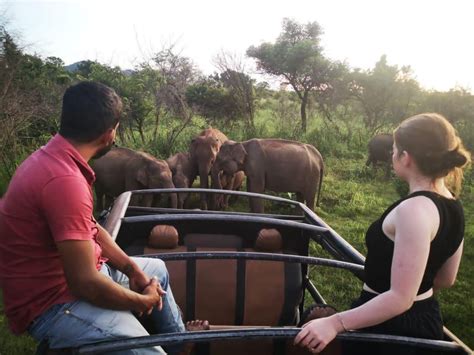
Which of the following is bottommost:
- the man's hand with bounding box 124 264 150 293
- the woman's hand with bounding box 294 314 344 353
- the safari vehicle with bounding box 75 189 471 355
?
the safari vehicle with bounding box 75 189 471 355

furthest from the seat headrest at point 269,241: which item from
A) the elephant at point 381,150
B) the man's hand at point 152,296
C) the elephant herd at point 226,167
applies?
the elephant at point 381,150

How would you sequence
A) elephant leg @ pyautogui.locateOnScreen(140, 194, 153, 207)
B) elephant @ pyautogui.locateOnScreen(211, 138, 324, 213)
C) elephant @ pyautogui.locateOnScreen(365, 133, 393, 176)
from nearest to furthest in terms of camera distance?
1. elephant leg @ pyautogui.locateOnScreen(140, 194, 153, 207)
2. elephant @ pyautogui.locateOnScreen(211, 138, 324, 213)
3. elephant @ pyautogui.locateOnScreen(365, 133, 393, 176)

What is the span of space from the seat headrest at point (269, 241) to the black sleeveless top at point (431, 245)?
3.73 ft

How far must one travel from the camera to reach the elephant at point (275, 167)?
8.98 m

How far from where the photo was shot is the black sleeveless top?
5.40ft

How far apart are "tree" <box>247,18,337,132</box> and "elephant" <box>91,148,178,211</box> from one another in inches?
425

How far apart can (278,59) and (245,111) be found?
3810 millimetres

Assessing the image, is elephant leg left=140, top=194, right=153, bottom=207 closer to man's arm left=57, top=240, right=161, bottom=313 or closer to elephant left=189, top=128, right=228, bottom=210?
elephant left=189, top=128, right=228, bottom=210

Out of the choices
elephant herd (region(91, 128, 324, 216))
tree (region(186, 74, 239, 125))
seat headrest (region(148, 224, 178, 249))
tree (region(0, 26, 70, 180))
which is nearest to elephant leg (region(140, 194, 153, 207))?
elephant herd (region(91, 128, 324, 216))

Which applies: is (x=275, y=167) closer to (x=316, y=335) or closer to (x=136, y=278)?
(x=136, y=278)

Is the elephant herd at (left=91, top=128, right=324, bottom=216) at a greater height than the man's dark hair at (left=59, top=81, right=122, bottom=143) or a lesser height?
lesser

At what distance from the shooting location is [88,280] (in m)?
1.63

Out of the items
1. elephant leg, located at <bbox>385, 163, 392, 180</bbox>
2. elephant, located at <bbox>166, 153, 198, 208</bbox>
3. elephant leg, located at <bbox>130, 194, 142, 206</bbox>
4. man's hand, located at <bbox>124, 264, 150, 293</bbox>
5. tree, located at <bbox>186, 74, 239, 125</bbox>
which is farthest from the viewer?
tree, located at <bbox>186, 74, 239, 125</bbox>

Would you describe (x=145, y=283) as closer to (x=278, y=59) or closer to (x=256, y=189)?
(x=256, y=189)
